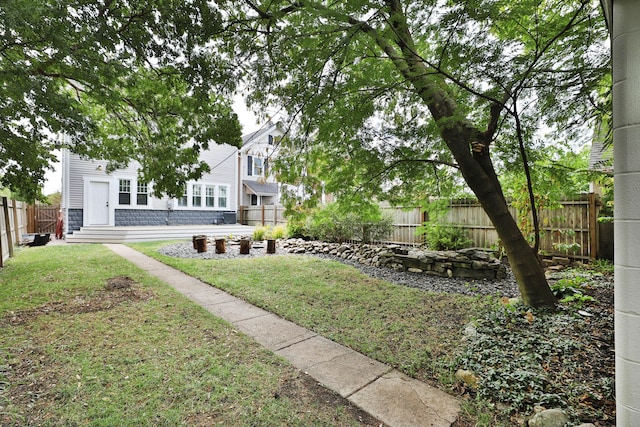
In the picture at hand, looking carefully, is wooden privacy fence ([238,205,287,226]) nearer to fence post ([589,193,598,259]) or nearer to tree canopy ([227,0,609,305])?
tree canopy ([227,0,609,305])

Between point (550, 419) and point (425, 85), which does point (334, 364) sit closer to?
point (550, 419)

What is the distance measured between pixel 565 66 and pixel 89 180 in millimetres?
16485

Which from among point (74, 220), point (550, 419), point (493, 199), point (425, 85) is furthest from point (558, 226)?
point (74, 220)

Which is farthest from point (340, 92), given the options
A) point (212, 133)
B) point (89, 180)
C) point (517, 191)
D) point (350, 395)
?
point (89, 180)

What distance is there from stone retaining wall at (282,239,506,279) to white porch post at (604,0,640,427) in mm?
4889

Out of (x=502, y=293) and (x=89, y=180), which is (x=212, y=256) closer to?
(x=502, y=293)

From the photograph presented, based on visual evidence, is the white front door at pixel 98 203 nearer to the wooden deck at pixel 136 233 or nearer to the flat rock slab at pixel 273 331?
the wooden deck at pixel 136 233

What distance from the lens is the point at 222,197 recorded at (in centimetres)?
1742

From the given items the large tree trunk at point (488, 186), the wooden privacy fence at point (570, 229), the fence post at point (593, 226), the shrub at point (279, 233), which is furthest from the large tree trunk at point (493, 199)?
the shrub at point (279, 233)

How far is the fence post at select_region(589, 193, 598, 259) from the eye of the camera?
21.4 feet

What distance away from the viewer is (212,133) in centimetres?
464

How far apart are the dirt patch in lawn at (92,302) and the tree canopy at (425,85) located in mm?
3198

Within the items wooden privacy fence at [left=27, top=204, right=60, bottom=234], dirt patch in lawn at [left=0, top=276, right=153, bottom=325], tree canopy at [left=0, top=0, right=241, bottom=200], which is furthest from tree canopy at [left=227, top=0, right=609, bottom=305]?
wooden privacy fence at [left=27, top=204, right=60, bottom=234]

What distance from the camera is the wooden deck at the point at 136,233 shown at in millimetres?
11883
